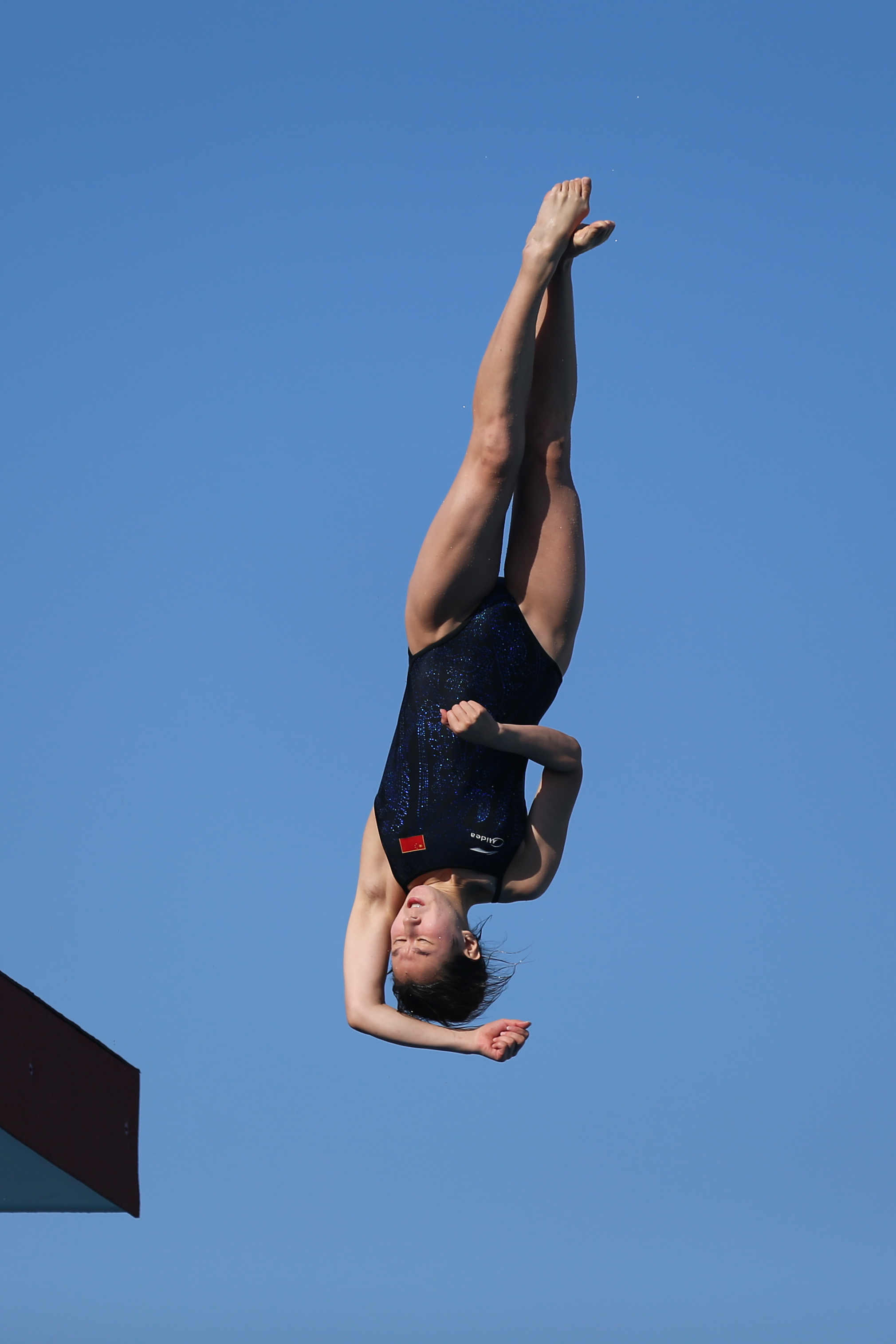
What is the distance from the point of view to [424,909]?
6582 millimetres

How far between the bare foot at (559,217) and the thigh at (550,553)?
0.92 m

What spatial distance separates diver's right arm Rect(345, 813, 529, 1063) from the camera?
633 centimetres

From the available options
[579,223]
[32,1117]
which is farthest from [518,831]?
[32,1117]

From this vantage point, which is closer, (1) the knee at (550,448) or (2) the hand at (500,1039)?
(2) the hand at (500,1039)

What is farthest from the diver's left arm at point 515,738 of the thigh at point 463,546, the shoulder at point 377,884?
the shoulder at point 377,884

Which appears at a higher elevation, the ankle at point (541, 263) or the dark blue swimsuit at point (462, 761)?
the ankle at point (541, 263)

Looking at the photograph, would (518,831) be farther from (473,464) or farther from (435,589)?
(473,464)

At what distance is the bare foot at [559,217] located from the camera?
22.2 ft

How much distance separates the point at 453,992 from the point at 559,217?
3.44 meters

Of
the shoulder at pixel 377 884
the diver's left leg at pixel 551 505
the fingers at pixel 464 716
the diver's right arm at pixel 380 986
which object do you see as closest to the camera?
the fingers at pixel 464 716

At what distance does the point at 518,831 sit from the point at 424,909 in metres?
0.58

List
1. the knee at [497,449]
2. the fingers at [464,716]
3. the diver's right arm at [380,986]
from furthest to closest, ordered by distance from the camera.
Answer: the knee at [497,449] → the diver's right arm at [380,986] → the fingers at [464,716]

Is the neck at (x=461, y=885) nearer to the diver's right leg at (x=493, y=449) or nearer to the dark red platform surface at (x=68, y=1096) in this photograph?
the diver's right leg at (x=493, y=449)

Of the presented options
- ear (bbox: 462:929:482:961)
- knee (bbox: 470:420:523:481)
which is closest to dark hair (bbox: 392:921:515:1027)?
ear (bbox: 462:929:482:961)
